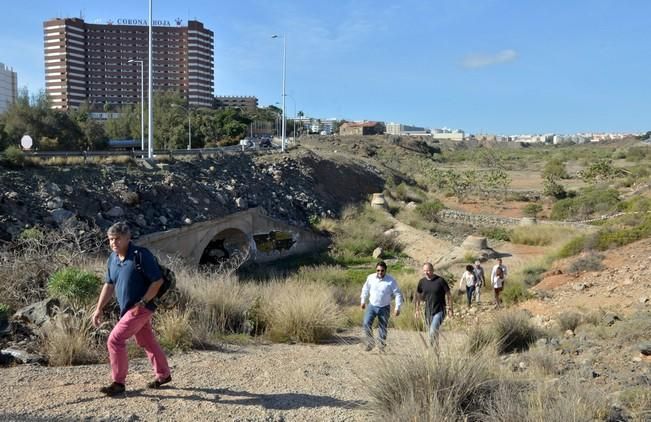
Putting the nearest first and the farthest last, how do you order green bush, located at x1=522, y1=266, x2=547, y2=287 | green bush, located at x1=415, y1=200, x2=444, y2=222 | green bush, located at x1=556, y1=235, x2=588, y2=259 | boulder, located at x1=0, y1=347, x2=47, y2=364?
boulder, located at x1=0, y1=347, x2=47, y2=364, green bush, located at x1=522, y1=266, x2=547, y2=287, green bush, located at x1=556, y1=235, x2=588, y2=259, green bush, located at x1=415, y1=200, x2=444, y2=222

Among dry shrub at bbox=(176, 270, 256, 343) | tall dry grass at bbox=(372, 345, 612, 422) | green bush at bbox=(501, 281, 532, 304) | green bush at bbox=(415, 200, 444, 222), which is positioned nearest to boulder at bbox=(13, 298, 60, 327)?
dry shrub at bbox=(176, 270, 256, 343)

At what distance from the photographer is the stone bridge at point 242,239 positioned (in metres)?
25.0

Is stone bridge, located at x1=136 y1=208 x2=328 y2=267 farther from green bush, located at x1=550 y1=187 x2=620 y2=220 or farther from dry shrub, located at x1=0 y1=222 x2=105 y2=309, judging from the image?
green bush, located at x1=550 y1=187 x2=620 y2=220

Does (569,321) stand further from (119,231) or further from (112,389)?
(119,231)

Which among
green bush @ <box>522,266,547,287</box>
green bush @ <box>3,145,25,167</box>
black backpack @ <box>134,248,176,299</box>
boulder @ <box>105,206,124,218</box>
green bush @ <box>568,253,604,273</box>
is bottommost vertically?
green bush @ <box>522,266,547,287</box>

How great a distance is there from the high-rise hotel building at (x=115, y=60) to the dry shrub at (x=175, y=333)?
11633 cm

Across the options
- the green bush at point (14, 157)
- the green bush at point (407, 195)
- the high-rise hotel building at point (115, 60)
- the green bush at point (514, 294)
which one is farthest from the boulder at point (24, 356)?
the high-rise hotel building at point (115, 60)

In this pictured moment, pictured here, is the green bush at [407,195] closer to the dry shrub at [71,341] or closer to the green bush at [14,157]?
the green bush at [14,157]

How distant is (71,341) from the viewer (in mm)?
7324

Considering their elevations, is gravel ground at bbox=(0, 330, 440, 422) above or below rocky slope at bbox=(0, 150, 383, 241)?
below

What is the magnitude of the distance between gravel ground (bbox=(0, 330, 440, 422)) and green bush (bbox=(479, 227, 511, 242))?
29.6 m

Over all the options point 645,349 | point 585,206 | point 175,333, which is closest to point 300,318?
point 175,333

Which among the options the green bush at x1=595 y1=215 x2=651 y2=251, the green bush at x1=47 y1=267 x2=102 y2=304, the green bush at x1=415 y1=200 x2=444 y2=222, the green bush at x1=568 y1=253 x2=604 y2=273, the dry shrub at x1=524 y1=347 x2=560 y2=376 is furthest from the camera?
the green bush at x1=415 y1=200 x2=444 y2=222

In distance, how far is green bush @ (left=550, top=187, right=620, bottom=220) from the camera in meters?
43.3
